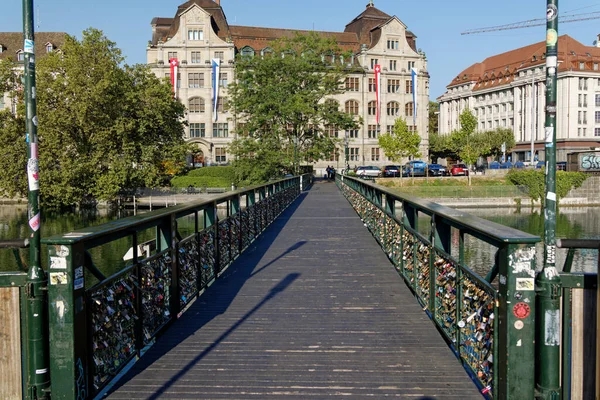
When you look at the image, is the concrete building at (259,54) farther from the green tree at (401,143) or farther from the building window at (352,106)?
the green tree at (401,143)

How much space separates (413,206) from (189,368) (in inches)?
154

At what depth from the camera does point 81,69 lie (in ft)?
144

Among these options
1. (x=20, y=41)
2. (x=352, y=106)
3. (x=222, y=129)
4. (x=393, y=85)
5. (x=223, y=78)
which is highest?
(x=20, y=41)

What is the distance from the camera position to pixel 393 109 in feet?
253

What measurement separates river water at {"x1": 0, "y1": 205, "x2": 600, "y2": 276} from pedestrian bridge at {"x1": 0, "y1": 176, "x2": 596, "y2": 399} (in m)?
16.4

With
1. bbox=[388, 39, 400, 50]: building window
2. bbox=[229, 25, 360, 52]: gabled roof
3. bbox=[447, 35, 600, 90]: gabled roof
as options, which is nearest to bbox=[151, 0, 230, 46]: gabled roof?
bbox=[229, 25, 360, 52]: gabled roof

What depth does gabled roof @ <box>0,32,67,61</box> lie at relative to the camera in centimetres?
7400

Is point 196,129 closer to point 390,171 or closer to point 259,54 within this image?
point 259,54

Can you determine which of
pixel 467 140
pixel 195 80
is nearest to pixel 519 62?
pixel 467 140

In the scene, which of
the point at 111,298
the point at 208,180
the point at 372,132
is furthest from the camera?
the point at 372,132

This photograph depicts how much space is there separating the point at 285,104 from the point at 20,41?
49077 millimetres

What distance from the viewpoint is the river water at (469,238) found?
26888 millimetres

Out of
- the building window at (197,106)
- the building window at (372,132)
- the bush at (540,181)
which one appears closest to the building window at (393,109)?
the building window at (372,132)

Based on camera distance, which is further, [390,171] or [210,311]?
[390,171]
